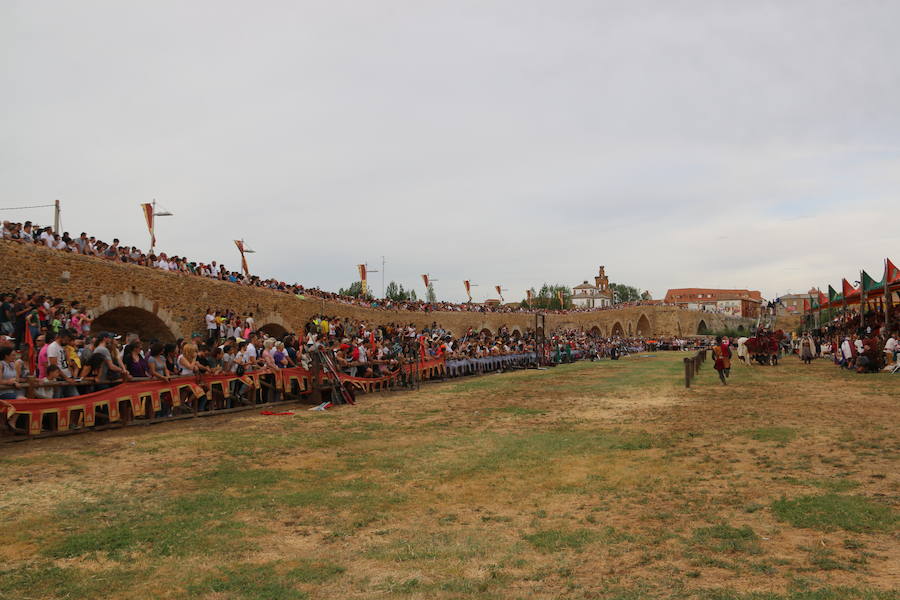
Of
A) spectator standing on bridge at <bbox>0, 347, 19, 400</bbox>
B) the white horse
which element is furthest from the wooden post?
spectator standing on bridge at <bbox>0, 347, 19, 400</bbox>

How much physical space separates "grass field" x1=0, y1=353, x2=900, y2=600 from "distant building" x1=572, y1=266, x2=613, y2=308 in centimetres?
11364

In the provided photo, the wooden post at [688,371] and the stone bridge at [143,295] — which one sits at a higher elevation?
the stone bridge at [143,295]

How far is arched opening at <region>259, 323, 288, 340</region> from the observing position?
2612 cm

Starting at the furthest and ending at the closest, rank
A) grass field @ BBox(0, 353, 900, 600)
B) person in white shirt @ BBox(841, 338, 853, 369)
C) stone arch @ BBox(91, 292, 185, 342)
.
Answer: person in white shirt @ BBox(841, 338, 853, 369) < stone arch @ BBox(91, 292, 185, 342) < grass field @ BBox(0, 353, 900, 600)

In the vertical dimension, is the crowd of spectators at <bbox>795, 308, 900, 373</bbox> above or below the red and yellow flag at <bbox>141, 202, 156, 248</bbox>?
below

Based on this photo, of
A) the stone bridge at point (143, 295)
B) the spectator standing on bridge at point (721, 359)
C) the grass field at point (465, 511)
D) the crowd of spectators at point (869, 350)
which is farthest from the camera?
the crowd of spectators at point (869, 350)

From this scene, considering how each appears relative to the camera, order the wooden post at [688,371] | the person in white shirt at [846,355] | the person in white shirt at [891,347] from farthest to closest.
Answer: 1. the person in white shirt at [846,355]
2. the person in white shirt at [891,347]
3. the wooden post at [688,371]

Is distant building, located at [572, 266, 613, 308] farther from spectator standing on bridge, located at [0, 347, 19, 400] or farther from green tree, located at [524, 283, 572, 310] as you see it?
spectator standing on bridge, located at [0, 347, 19, 400]

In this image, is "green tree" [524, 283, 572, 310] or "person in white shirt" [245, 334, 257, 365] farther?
"green tree" [524, 283, 572, 310]

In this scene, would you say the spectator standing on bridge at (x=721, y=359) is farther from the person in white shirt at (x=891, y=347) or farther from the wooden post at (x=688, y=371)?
the person in white shirt at (x=891, y=347)

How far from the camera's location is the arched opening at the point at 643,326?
65.0 meters

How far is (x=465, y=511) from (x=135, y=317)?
1808cm

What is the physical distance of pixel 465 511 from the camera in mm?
5414

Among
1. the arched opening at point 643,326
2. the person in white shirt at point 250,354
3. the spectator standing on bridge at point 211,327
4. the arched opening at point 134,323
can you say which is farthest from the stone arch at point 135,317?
the arched opening at point 643,326
